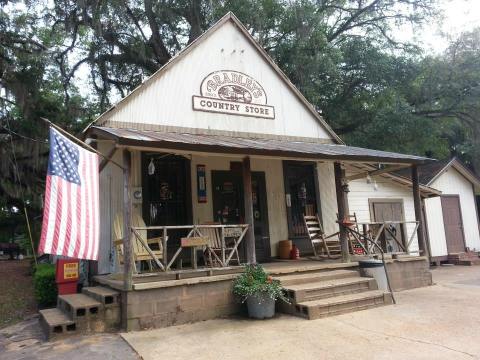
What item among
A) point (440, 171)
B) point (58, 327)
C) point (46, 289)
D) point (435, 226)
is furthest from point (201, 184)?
point (440, 171)

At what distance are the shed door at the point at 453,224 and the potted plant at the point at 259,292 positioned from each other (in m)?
10.6

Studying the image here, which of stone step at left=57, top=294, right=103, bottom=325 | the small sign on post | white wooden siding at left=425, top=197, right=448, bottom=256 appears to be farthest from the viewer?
white wooden siding at left=425, top=197, right=448, bottom=256

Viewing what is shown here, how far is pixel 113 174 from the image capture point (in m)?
8.31

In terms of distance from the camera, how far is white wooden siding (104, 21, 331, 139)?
854 cm

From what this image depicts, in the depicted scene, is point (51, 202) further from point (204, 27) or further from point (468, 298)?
point (204, 27)

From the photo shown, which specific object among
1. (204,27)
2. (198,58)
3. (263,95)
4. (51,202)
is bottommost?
(51,202)

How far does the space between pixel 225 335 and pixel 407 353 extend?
7.57ft

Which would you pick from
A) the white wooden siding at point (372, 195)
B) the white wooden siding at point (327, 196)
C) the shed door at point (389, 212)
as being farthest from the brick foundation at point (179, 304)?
the shed door at point (389, 212)

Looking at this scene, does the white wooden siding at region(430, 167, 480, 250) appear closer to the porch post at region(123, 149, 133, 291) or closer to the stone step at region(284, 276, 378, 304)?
the stone step at region(284, 276, 378, 304)

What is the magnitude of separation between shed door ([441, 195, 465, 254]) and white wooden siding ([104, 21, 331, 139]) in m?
7.09

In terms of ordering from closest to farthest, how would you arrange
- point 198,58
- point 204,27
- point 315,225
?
point 198,58 → point 315,225 → point 204,27

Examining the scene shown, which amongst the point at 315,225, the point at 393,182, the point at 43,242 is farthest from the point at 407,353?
the point at 393,182

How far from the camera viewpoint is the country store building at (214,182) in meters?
6.57

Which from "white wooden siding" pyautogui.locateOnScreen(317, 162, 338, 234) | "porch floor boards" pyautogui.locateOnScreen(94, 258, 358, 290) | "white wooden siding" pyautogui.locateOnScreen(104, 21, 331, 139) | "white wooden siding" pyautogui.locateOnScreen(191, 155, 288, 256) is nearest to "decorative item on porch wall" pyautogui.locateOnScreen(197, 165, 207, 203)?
"white wooden siding" pyautogui.locateOnScreen(191, 155, 288, 256)
